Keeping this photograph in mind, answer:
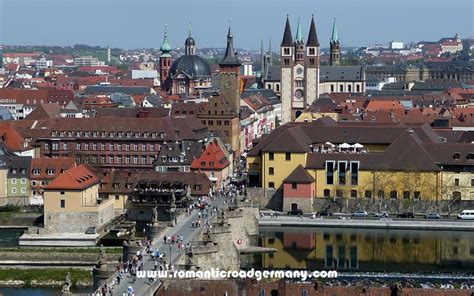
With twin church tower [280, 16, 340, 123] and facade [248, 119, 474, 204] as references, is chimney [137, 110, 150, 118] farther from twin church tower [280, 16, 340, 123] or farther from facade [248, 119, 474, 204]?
twin church tower [280, 16, 340, 123]

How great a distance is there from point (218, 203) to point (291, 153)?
7.72 meters

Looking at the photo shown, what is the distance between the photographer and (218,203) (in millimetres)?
63156

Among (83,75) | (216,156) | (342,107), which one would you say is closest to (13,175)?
(216,156)

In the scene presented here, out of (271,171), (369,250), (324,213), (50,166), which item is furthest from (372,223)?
(50,166)

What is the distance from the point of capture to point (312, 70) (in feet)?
416

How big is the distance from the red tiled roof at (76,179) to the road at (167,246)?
7706 millimetres

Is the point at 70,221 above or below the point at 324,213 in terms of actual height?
above

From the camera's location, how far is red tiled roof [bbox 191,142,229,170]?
7212 cm

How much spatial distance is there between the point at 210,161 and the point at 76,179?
1184 centimetres

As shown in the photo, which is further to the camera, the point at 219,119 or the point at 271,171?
the point at 219,119

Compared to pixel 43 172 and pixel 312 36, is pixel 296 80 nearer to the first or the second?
pixel 312 36

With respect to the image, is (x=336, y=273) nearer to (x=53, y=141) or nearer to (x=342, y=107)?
(x=53, y=141)

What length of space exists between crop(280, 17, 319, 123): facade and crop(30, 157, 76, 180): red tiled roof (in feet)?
184

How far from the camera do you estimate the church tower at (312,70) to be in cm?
12594
